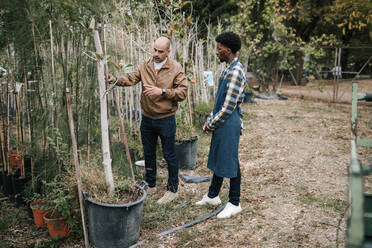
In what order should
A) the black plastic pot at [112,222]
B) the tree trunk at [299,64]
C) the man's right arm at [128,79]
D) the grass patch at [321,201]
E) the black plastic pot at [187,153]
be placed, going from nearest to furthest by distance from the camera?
the black plastic pot at [112,222] → the man's right arm at [128,79] → the grass patch at [321,201] → the black plastic pot at [187,153] → the tree trunk at [299,64]

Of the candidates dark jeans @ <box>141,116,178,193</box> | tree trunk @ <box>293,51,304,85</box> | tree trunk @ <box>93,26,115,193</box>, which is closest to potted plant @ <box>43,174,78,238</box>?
tree trunk @ <box>93,26,115,193</box>

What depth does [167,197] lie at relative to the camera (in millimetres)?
3287

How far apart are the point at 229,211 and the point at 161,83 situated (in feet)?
4.61

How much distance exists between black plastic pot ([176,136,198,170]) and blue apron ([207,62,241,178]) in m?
1.38

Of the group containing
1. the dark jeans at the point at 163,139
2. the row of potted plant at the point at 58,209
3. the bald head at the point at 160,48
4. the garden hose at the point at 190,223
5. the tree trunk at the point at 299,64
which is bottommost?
the garden hose at the point at 190,223

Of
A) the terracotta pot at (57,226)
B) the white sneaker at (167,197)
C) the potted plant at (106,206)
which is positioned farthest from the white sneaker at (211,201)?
the terracotta pot at (57,226)

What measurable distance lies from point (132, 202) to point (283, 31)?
9.35m

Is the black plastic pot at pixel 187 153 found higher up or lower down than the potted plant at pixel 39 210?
higher up

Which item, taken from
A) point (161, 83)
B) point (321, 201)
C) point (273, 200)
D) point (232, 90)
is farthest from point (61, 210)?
point (321, 201)

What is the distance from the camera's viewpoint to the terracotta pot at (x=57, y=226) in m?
2.60

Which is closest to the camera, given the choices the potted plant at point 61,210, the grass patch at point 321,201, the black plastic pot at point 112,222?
the black plastic pot at point 112,222

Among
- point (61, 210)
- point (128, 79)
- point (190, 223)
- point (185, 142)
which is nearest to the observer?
point (61, 210)

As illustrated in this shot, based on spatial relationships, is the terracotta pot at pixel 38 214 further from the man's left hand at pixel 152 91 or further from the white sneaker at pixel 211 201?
the white sneaker at pixel 211 201

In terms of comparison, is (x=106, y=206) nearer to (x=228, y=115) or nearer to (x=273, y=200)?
(x=228, y=115)
